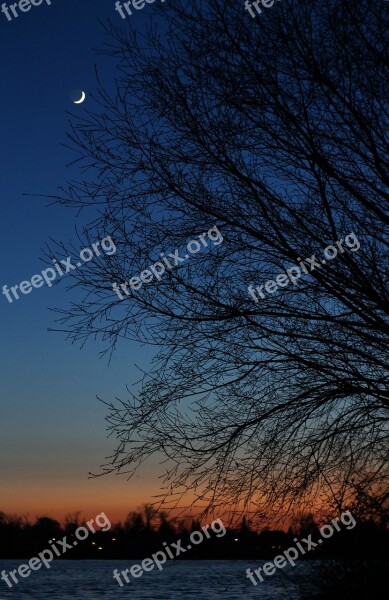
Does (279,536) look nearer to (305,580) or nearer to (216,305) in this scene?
→ (305,580)

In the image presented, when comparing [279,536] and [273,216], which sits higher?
[273,216]

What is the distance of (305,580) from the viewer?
7902mm

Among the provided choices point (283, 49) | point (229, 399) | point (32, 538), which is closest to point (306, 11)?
point (283, 49)

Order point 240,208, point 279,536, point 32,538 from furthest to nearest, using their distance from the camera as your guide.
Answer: point 32,538, point 279,536, point 240,208

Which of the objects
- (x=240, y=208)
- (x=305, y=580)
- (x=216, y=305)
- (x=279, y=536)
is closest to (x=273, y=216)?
(x=240, y=208)

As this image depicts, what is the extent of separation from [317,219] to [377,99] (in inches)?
37.1

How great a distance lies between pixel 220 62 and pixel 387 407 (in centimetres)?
→ 283

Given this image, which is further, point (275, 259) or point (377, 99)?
point (275, 259)

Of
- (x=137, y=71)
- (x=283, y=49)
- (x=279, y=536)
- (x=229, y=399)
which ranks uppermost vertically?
(x=137, y=71)

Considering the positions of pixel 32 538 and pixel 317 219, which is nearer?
pixel 317 219

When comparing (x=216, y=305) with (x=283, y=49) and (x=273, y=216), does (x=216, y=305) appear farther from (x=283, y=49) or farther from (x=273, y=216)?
(x=283, y=49)

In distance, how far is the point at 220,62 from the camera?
5.80 m

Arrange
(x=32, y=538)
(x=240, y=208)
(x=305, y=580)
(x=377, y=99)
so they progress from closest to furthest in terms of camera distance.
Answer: (x=377, y=99)
(x=240, y=208)
(x=305, y=580)
(x=32, y=538)

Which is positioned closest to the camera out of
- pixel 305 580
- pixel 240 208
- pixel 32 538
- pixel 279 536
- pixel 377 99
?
pixel 377 99
